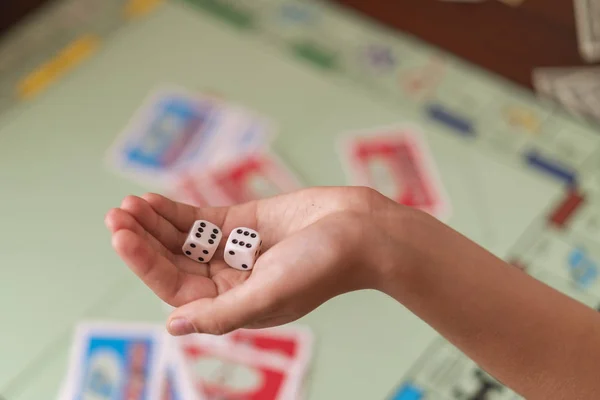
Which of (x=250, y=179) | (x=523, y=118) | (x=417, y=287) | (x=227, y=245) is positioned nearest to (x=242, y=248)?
(x=227, y=245)

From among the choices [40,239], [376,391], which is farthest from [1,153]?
[376,391]

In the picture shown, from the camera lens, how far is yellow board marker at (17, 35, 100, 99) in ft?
5.83

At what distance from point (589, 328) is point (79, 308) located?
888 millimetres

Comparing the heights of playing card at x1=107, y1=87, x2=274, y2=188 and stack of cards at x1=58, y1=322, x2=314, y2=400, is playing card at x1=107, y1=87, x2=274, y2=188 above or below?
above

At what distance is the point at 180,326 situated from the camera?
0.92 m

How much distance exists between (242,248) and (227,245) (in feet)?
0.07

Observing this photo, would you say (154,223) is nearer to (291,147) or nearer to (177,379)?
(177,379)

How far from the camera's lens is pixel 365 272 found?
0.97m

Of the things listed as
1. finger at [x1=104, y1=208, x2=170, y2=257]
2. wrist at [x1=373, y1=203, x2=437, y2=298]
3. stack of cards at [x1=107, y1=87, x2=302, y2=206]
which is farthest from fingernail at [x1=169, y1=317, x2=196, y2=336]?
stack of cards at [x1=107, y1=87, x2=302, y2=206]

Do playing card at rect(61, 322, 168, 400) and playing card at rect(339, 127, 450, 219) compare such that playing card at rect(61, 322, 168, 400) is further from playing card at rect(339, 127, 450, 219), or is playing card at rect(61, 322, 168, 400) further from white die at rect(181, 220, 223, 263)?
playing card at rect(339, 127, 450, 219)

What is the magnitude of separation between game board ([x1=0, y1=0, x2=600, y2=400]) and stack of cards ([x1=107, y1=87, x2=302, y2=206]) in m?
0.03

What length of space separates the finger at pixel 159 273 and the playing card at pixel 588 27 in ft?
3.79

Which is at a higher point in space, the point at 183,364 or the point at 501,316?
the point at 501,316

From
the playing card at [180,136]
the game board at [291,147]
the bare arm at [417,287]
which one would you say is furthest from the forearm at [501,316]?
the playing card at [180,136]
